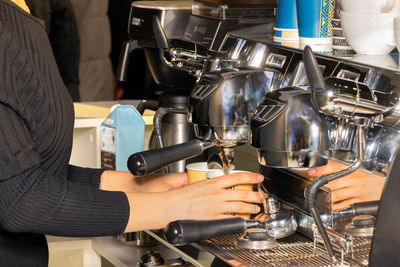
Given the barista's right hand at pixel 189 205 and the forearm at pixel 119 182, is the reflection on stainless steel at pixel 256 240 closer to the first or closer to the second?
the barista's right hand at pixel 189 205

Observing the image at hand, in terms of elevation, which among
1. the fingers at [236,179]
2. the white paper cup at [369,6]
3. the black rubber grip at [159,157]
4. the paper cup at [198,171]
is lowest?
the paper cup at [198,171]

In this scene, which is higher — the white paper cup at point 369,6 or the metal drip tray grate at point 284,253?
the white paper cup at point 369,6

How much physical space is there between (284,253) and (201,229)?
0.41ft

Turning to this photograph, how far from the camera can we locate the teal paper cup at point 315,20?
1.19m

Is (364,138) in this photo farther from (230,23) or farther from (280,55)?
(230,23)

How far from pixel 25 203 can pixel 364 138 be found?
18.5 inches

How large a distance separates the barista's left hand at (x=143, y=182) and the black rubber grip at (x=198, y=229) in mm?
289

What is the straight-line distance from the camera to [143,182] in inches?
51.4

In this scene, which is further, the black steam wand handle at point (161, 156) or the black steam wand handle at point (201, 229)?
the black steam wand handle at point (161, 156)

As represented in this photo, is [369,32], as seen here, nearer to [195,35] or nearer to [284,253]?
[284,253]

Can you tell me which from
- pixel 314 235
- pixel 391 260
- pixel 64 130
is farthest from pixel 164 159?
pixel 391 260

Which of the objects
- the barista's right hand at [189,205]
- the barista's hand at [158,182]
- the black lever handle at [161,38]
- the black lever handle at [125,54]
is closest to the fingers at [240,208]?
the barista's right hand at [189,205]

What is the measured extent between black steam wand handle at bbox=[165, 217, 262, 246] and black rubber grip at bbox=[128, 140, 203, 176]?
144 millimetres

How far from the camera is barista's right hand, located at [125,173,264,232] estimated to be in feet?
3.43
